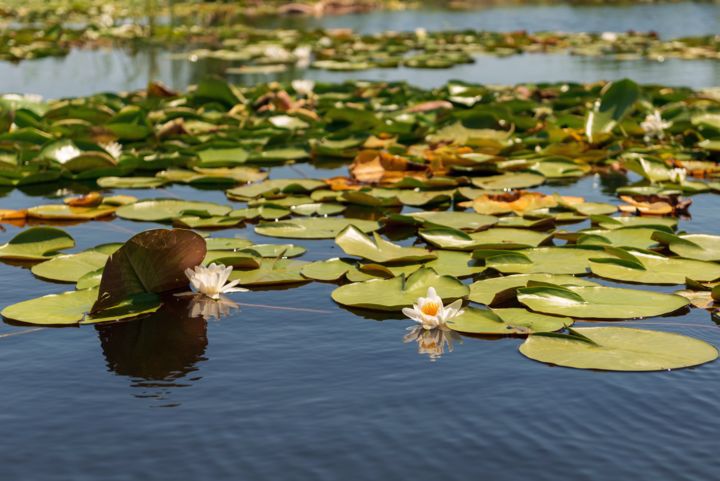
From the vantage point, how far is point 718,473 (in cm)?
238

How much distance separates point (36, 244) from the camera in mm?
4453

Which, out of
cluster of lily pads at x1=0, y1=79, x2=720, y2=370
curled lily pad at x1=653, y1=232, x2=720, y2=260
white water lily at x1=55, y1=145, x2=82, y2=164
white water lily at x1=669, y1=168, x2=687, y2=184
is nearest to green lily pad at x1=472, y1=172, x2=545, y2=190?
cluster of lily pads at x1=0, y1=79, x2=720, y2=370

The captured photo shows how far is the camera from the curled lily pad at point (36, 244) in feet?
14.4

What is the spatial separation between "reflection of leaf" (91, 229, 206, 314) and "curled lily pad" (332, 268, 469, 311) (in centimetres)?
59

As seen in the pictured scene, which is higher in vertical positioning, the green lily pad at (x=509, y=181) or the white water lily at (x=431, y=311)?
the green lily pad at (x=509, y=181)

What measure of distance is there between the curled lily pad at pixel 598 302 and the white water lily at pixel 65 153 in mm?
3635

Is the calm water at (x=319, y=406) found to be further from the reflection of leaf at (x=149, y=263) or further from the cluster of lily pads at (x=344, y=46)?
the cluster of lily pads at (x=344, y=46)

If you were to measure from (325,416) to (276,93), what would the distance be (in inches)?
241

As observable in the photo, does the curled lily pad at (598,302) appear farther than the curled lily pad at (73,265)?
A: No

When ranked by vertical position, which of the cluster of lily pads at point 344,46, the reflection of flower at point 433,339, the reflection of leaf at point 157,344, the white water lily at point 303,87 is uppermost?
the cluster of lily pads at point 344,46

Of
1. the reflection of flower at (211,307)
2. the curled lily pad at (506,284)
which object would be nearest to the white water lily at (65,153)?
the reflection of flower at (211,307)

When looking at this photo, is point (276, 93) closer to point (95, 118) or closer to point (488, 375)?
point (95, 118)

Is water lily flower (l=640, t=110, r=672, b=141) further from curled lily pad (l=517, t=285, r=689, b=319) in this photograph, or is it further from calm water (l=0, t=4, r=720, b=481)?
curled lily pad (l=517, t=285, r=689, b=319)

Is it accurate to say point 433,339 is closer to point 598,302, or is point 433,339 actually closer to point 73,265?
point 598,302
